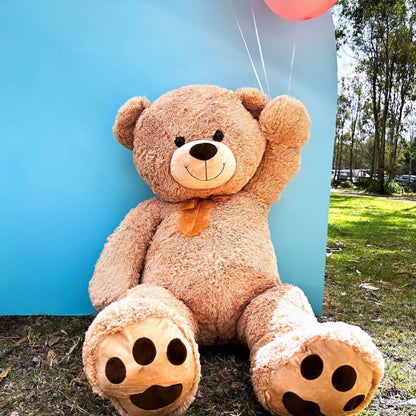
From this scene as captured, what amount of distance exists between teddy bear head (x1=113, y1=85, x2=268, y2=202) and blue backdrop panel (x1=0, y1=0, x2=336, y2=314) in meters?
0.33

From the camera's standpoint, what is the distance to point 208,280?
5.22 feet

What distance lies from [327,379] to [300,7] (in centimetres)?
144

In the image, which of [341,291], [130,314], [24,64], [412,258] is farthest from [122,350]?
[412,258]

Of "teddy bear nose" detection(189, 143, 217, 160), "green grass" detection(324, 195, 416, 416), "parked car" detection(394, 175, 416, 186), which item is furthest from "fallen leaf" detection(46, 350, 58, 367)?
"parked car" detection(394, 175, 416, 186)

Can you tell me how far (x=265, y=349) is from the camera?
4.26 feet

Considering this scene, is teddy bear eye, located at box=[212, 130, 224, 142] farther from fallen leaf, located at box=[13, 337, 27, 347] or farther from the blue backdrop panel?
fallen leaf, located at box=[13, 337, 27, 347]

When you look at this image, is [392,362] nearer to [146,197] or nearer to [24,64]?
[146,197]

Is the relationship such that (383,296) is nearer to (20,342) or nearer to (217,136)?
(217,136)

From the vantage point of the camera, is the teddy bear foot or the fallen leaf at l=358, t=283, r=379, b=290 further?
the fallen leaf at l=358, t=283, r=379, b=290

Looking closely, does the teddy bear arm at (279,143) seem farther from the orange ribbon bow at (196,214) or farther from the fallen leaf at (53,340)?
the fallen leaf at (53,340)

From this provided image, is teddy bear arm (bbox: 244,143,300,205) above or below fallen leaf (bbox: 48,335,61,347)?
above

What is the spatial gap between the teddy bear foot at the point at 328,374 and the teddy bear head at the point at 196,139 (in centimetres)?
70

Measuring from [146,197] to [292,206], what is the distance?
700 mm

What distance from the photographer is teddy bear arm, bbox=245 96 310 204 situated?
5.50 ft
